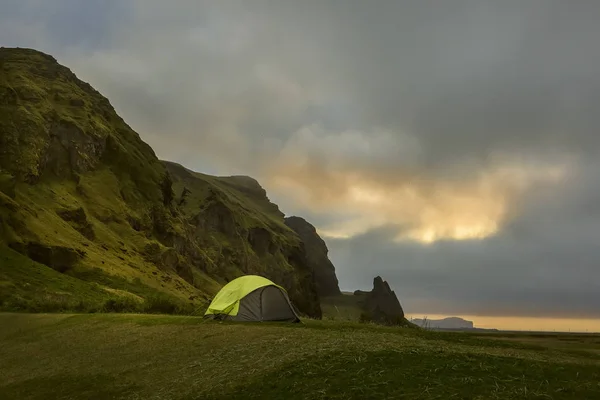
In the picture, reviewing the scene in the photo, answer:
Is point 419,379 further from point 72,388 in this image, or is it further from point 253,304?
point 253,304

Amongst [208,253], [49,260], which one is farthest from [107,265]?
[208,253]

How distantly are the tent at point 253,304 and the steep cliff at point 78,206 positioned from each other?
21.5 m

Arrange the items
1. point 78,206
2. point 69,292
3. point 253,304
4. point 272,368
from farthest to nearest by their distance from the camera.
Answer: point 78,206, point 69,292, point 253,304, point 272,368

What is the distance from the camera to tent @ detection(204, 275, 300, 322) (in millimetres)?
30188

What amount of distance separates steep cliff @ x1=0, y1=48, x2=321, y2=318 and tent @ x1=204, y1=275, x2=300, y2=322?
2154 centimetres

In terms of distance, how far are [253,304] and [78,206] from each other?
2655 inches

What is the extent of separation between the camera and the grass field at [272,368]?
12117 millimetres

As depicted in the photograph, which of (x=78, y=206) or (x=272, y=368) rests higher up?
(x=78, y=206)

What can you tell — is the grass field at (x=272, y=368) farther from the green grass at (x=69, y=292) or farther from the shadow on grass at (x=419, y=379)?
the green grass at (x=69, y=292)

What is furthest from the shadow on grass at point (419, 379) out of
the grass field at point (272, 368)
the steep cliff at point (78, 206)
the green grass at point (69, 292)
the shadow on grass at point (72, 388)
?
the steep cliff at point (78, 206)

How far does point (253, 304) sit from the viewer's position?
30.6m

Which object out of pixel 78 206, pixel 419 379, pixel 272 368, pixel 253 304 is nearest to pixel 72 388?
pixel 272 368

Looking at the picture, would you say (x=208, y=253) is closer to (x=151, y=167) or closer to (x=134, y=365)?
(x=151, y=167)

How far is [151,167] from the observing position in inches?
4924
